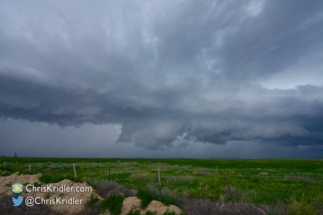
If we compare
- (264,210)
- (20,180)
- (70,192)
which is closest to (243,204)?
(264,210)

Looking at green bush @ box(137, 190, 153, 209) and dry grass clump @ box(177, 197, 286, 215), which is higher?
green bush @ box(137, 190, 153, 209)

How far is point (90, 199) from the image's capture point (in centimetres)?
1153

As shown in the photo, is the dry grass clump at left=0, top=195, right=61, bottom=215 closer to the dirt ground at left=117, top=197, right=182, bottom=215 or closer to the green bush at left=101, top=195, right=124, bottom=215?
the green bush at left=101, top=195, right=124, bottom=215

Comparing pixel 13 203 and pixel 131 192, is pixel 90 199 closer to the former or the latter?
pixel 131 192

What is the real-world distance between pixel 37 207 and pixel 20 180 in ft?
21.2

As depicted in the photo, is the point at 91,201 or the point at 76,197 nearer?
the point at 91,201

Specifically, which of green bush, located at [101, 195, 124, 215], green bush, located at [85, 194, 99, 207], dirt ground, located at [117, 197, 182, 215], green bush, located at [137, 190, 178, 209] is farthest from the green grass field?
green bush, located at [101, 195, 124, 215]

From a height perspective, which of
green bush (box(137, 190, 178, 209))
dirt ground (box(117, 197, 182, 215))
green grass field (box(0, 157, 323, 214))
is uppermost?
green bush (box(137, 190, 178, 209))

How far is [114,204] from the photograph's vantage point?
10.6 metres

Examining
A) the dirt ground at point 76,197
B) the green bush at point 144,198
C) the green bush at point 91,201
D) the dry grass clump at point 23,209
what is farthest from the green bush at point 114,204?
the dry grass clump at point 23,209

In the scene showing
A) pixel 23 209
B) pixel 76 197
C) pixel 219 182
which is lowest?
pixel 219 182

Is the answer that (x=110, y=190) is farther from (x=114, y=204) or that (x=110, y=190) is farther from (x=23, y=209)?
(x=23, y=209)

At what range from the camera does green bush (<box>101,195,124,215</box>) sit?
33.3 ft

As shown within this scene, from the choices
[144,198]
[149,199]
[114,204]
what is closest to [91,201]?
[114,204]
